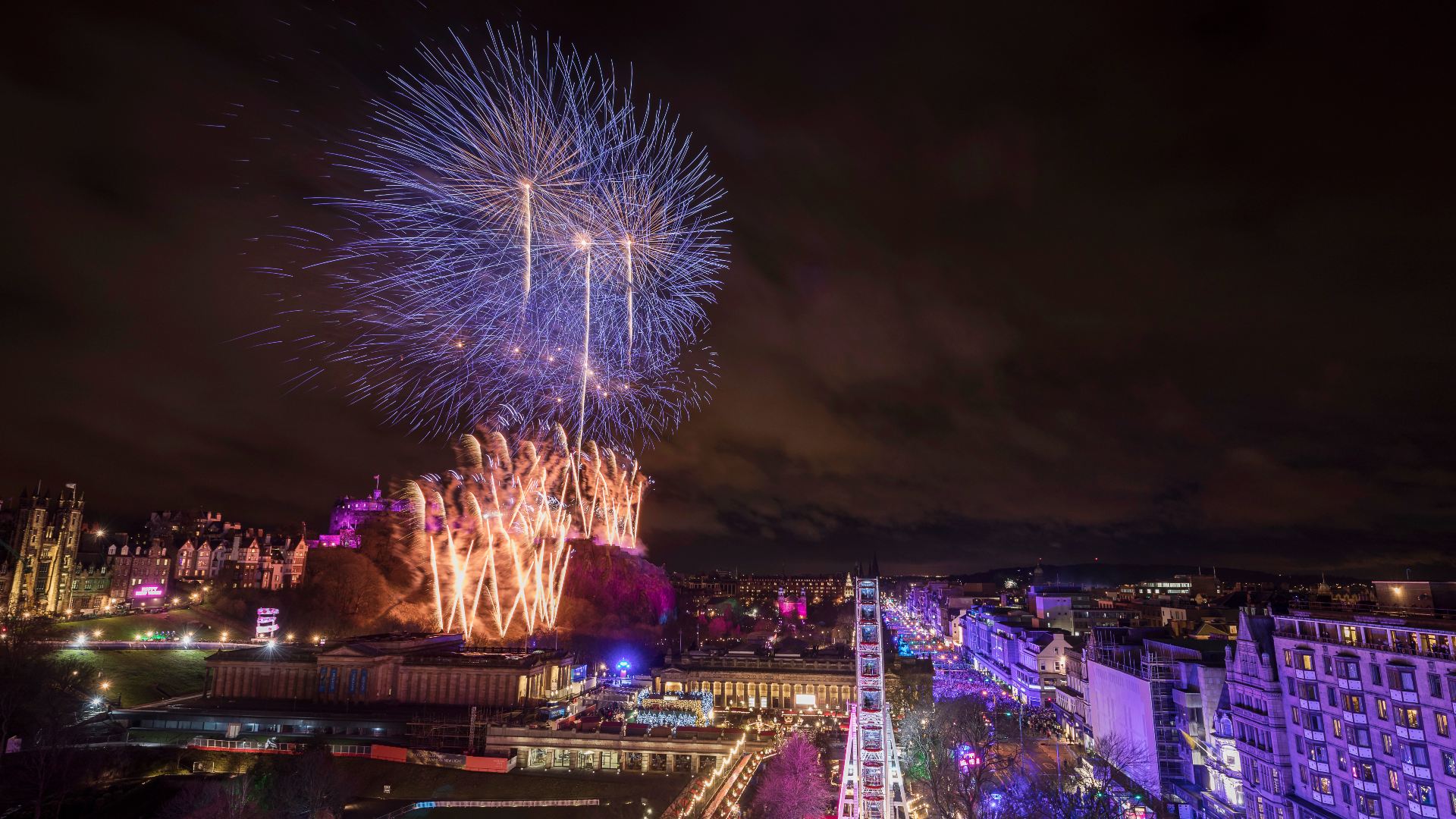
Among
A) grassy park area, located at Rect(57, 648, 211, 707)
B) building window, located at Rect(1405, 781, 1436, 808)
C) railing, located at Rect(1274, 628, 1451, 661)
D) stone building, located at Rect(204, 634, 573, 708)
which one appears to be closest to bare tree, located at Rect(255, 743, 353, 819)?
stone building, located at Rect(204, 634, 573, 708)

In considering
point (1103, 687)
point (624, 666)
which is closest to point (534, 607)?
point (624, 666)

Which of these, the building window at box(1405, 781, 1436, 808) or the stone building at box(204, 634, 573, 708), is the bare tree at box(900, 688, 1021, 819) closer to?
the building window at box(1405, 781, 1436, 808)

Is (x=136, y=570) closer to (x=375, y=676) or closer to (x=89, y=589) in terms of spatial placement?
(x=89, y=589)

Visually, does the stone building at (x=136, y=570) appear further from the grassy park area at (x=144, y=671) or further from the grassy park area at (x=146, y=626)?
the grassy park area at (x=144, y=671)

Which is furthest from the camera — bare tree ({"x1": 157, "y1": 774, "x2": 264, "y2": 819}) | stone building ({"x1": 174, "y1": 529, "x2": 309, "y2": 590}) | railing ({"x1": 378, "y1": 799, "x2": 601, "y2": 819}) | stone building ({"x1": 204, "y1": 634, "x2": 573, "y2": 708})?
stone building ({"x1": 174, "y1": 529, "x2": 309, "y2": 590})

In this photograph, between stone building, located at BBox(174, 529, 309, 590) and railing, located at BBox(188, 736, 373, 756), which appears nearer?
railing, located at BBox(188, 736, 373, 756)

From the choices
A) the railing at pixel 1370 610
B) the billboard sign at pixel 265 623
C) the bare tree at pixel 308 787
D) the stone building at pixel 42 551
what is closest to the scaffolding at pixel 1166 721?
the railing at pixel 1370 610

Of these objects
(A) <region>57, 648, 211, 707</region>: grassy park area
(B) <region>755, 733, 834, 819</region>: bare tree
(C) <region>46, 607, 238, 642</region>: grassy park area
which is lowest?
(B) <region>755, 733, 834, 819</region>: bare tree
